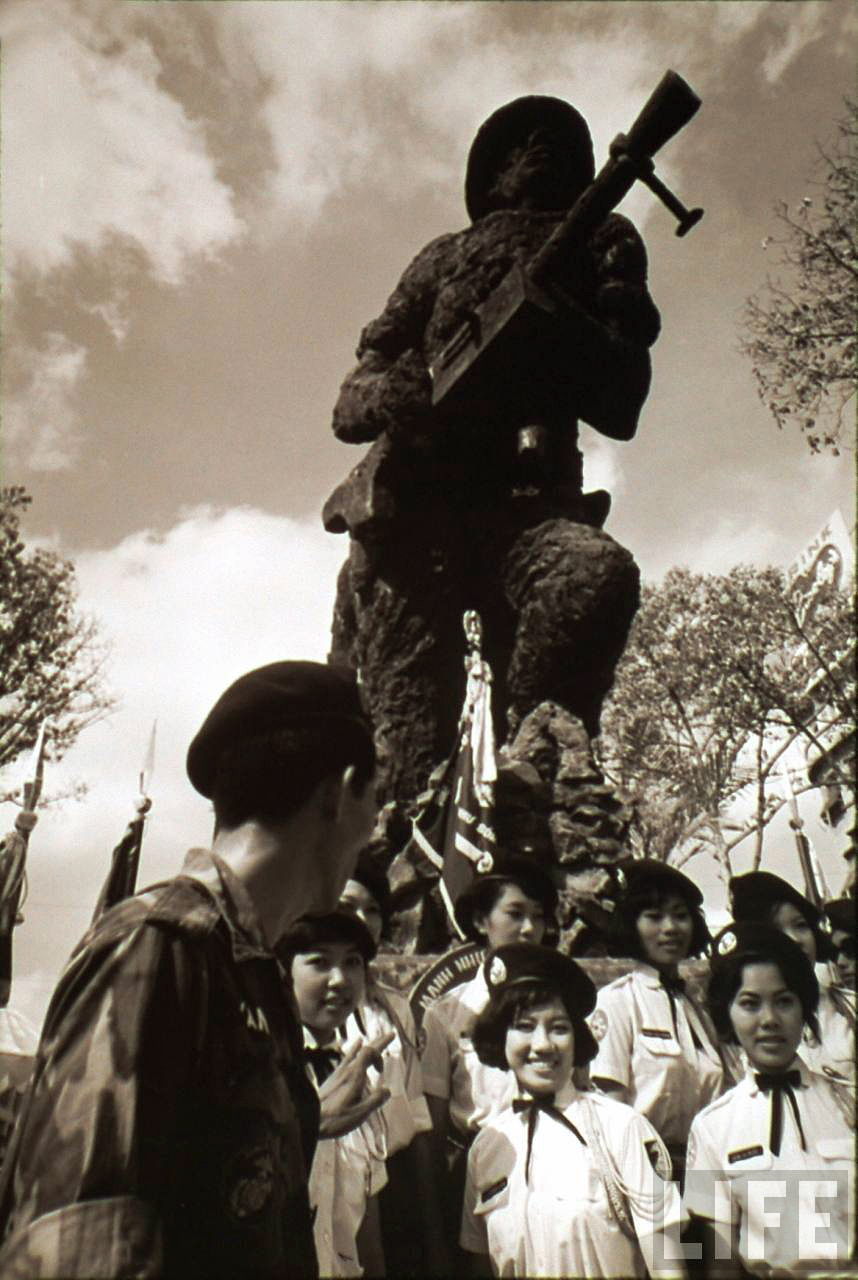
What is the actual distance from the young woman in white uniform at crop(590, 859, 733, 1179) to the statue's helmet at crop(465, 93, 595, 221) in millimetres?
5383

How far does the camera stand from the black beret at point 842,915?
12.1ft

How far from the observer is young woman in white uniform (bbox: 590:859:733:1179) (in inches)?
130

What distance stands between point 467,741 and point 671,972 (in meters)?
2.01

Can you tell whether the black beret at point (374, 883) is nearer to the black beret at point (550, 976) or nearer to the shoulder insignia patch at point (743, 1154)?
the black beret at point (550, 976)

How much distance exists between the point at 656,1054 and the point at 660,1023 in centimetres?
12

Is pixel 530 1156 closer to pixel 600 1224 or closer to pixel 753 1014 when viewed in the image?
pixel 600 1224

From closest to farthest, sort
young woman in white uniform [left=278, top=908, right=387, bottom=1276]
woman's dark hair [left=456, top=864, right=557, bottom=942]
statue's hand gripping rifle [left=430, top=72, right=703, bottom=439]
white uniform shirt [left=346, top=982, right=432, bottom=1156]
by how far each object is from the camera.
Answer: young woman in white uniform [left=278, top=908, right=387, bottom=1276], white uniform shirt [left=346, top=982, right=432, bottom=1156], woman's dark hair [left=456, top=864, right=557, bottom=942], statue's hand gripping rifle [left=430, top=72, right=703, bottom=439]

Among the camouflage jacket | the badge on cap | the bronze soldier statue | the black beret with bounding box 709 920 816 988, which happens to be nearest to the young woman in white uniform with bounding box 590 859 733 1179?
the badge on cap

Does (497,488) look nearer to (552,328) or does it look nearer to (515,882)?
(552,328)

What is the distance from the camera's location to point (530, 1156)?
2.82m

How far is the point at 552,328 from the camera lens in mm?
5723

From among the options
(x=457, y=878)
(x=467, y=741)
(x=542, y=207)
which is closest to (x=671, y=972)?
(x=457, y=878)

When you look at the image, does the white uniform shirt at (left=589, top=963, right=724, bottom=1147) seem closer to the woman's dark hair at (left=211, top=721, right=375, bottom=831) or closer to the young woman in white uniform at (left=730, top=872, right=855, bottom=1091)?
the young woman in white uniform at (left=730, top=872, right=855, bottom=1091)

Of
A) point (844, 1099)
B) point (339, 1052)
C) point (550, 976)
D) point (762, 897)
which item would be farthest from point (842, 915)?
point (339, 1052)
